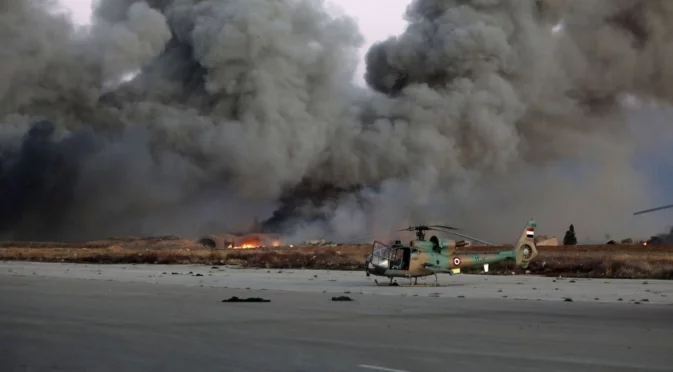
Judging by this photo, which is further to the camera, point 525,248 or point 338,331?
point 525,248

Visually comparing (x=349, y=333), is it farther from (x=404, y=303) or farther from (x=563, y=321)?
(x=404, y=303)

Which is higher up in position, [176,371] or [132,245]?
[132,245]

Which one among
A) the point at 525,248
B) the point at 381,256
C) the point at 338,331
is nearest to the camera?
the point at 338,331

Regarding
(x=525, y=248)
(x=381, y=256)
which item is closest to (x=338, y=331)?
(x=381, y=256)

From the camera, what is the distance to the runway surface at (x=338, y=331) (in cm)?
1218

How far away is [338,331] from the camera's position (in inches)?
657

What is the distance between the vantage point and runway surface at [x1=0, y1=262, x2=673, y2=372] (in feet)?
40.0

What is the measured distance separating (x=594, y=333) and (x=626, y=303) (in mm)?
8893

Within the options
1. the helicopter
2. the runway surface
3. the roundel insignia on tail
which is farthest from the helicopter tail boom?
the runway surface

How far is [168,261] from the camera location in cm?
6875

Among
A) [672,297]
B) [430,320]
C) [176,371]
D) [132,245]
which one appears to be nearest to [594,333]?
[430,320]

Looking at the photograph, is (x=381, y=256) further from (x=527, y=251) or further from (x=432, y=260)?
(x=527, y=251)

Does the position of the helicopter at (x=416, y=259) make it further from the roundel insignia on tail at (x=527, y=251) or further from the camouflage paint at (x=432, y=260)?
the roundel insignia on tail at (x=527, y=251)

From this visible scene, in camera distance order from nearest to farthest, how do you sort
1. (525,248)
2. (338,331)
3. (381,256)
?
(338,331), (381,256), (525,248)
